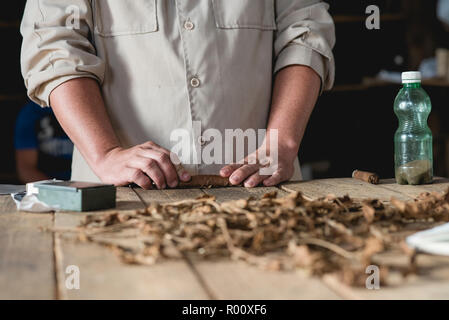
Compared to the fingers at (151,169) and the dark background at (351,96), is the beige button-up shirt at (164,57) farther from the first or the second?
the dark background at (351,96)

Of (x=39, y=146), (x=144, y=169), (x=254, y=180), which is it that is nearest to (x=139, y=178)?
(x=144, y=169)

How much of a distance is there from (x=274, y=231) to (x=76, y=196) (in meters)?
0.40

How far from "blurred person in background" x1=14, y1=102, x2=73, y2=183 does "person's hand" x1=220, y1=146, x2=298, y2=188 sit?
176cm

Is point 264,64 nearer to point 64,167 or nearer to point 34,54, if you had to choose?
point 34,54

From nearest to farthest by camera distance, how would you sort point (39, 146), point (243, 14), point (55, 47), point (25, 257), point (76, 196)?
point (25, 257), point (76, 196), point (55, 47), point (243, 14), point (39, 146)

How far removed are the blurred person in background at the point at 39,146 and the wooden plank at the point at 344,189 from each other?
1872 millimetres

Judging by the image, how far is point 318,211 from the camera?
897 mm

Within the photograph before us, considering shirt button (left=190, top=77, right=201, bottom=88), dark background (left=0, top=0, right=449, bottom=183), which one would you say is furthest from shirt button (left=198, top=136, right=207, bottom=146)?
dark background (left=0, top=0, right=449, bottom=183)

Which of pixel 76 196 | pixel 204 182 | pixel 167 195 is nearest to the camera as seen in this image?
pixel 76 196

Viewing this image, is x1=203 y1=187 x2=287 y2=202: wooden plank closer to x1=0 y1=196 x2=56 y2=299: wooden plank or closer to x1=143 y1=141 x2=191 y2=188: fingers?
x1=143 y1=141 x2=191 y2=188: fingers

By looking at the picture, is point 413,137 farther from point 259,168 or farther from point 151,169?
point 151,169

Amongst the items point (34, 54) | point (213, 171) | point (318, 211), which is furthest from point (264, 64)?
point (318, 211)

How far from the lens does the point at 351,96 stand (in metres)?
3.59
